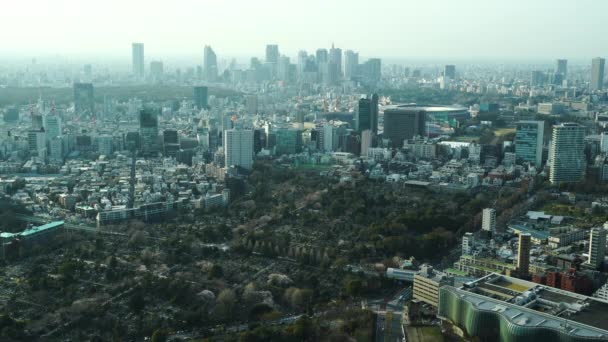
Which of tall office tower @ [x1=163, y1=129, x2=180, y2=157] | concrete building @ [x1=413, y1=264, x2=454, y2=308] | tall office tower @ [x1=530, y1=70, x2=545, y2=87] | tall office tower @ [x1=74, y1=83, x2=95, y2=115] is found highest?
tall office tower @ [x1=530, y1=70, x2=545, y2=87]

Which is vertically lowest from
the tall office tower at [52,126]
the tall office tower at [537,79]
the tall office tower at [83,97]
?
the tall office tower at [52,126]

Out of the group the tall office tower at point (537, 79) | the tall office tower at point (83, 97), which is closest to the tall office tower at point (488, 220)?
the tall office tower at point (83, 97)

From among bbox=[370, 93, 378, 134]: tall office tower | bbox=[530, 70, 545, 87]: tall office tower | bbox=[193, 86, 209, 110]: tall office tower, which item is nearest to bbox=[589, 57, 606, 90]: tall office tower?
bbox=[530, 70, 545, 87]: tall office tower

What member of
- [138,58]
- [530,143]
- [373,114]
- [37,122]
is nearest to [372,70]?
[138,58]

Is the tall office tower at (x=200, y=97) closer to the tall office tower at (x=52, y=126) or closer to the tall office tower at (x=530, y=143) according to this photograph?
the tall office tower at (x=52, y=126)

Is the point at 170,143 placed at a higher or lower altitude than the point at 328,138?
lower

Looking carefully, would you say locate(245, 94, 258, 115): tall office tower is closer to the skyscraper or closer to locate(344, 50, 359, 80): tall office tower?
the skyscraper

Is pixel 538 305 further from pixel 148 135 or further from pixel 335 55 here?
pixel 335 55
